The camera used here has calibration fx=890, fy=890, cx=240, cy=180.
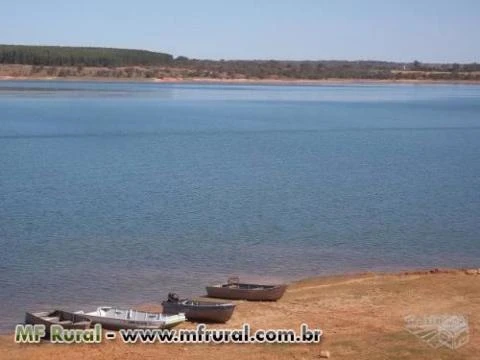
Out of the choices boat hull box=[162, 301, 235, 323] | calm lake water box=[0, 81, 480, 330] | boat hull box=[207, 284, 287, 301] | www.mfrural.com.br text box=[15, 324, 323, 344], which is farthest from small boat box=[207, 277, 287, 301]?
www.mfrural.com.br text box=[15, 324, 323, 344]

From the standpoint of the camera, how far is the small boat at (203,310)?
61.2 feet

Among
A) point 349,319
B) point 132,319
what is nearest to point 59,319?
point 132,319

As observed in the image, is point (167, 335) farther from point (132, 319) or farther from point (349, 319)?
point (349, 319)

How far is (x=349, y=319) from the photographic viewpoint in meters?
18.8

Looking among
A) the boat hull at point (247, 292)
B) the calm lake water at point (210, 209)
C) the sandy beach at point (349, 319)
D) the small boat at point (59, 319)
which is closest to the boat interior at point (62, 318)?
the small boat at point (59, 319)

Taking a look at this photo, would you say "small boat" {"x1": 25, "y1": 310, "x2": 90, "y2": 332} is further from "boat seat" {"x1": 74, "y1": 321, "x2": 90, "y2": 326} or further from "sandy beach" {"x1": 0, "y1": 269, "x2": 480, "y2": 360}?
"sandy beach" {"x1": 0, "y1": 269, "x2": 480, "y2": 360}

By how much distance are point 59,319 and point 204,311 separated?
2996 mm

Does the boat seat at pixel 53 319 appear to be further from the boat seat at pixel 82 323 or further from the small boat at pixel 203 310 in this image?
the small boat at pixel 203 310

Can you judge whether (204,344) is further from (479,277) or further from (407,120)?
(407,120)

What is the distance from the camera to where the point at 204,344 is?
17188mm

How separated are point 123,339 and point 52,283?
5565 mm

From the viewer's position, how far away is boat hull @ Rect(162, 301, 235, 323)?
61.2 feet

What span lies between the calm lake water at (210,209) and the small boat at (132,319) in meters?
2.19

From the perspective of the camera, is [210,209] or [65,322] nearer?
[65,322]
